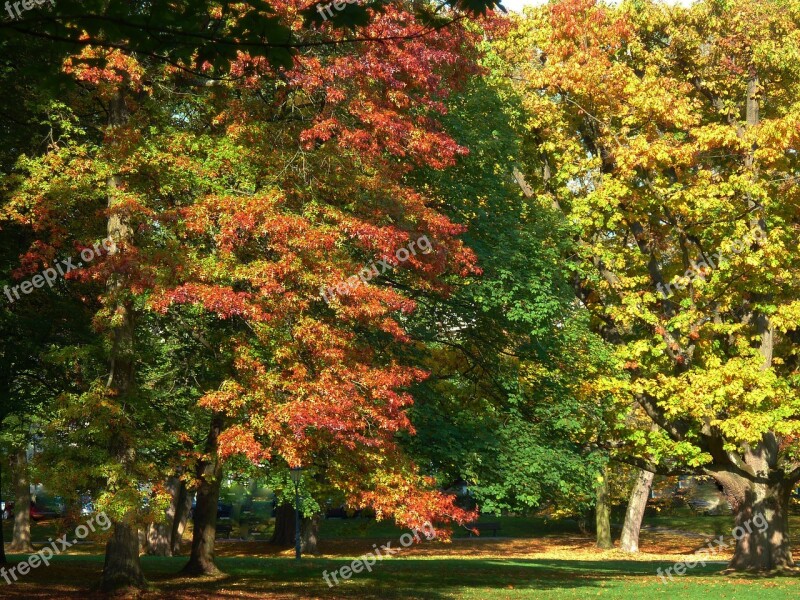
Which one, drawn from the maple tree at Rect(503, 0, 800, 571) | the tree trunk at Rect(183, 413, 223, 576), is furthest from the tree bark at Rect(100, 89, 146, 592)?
the maple tree at Rect(503, 0, 800, 571)

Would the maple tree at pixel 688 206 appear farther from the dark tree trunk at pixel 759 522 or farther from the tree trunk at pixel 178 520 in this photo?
the tree trunk at pixel 178 520

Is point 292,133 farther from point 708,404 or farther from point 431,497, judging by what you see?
point 708,404

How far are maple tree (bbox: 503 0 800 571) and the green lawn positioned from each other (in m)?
3.33

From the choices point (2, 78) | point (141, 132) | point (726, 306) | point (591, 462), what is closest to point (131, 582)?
point (141, 132)

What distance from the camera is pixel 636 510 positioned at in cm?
3894

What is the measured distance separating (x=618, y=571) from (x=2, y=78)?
2246 cm

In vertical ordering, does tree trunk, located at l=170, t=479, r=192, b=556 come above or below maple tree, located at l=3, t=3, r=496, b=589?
below

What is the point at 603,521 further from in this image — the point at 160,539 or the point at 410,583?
the point at 410,583

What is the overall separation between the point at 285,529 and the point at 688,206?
21582 mm

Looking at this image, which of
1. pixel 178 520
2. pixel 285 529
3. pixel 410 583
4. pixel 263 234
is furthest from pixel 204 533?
pixel 285 529

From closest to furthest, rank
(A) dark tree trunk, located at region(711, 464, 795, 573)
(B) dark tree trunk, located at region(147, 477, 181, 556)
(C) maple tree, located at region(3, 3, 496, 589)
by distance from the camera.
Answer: (C) maple tree, located at region(3, 3, 496, 589) < (A) dark tree trunk, located at region(711, 464, 795, 573) < (B) dark tree trunk, located at region(147, 477, 181, 556)

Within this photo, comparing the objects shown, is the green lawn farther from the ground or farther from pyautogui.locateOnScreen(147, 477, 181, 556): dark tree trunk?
pyautogui.locateOnScreen(147, 477, 181, 556): dark tree trunk

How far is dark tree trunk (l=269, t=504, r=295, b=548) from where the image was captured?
37.8m

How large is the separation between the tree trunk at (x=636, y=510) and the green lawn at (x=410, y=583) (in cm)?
910
